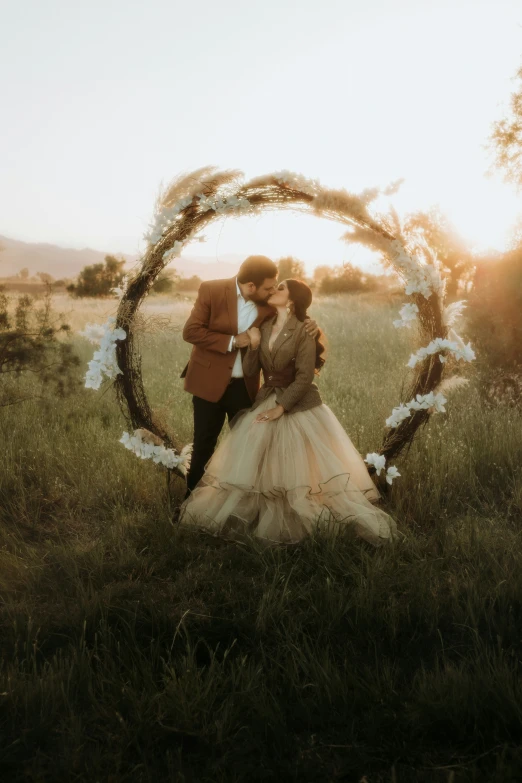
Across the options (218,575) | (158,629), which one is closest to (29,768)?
(158,629)

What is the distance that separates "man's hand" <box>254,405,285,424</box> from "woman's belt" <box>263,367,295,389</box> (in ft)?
0.69

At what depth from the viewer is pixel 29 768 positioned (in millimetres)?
2881

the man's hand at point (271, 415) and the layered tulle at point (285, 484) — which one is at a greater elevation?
the man's hand at point (271, 415)

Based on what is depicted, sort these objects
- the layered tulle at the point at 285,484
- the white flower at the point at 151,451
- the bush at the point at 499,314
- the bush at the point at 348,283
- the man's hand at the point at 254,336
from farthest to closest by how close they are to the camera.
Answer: the bush at the point at 348,283, the bush at the point at 499,314, the white flower at the point at 151,451, the man's hand at the point at 254,336, the layered tulle at the point at 285,484

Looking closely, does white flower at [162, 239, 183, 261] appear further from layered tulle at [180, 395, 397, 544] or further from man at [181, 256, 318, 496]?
layered tulle at [180, 395, 397, 544]

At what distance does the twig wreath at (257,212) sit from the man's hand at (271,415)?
0.97 meters

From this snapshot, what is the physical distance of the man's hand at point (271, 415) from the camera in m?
5.58

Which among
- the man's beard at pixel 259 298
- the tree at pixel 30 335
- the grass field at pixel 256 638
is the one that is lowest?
the grass field at pixel 256 638

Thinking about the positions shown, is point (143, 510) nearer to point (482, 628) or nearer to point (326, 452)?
point (326, 452)

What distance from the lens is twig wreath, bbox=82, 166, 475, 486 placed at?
5723mm

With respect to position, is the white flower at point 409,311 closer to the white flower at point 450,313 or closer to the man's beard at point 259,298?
the white flower at point 450,313

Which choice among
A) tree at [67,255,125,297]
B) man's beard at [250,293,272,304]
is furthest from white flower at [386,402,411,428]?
tree at [67,255,125,297]

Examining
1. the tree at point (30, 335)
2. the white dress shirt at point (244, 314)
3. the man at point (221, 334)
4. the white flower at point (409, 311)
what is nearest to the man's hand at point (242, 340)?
the man at point (221, 334)

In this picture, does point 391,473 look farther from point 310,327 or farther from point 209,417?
point 209,417
